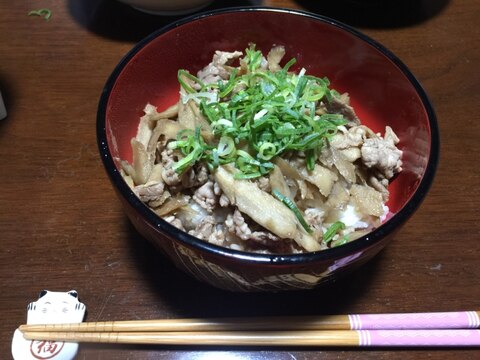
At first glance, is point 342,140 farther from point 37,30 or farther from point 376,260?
point 37,30

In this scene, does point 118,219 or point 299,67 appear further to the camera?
point 299,67

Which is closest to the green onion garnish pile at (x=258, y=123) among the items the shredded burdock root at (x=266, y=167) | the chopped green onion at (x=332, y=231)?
the shredded burdock root at (x=266, y=167)

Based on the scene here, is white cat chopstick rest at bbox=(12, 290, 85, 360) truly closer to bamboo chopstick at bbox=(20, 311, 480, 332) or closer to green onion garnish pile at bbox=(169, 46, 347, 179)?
bamboo chopstick at bbox=(20, 311, 480, 332)

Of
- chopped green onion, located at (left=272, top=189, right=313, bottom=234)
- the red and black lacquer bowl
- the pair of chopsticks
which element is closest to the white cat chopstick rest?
the pair of chopsticks

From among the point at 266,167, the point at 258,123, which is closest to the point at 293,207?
the point at 266,167

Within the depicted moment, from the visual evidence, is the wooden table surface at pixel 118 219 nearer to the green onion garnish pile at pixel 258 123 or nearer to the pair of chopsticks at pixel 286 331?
the pair of chopsticks at pixel 286 331

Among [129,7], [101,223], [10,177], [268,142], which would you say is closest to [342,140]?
[268,142]

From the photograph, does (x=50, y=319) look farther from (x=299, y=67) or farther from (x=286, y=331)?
(x=299, y=67)
